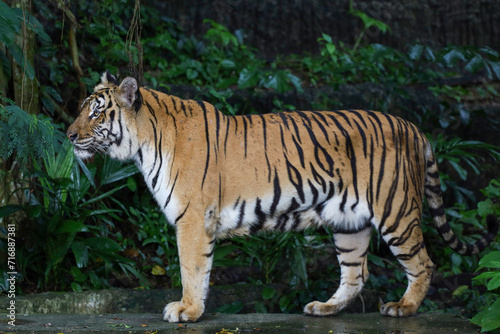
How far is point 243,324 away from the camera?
3930 mm

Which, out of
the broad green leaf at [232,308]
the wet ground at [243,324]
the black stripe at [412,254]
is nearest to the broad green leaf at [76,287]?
the wet ground at [243,324]

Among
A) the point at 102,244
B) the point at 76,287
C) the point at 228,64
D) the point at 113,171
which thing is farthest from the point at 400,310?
the point at 228,64

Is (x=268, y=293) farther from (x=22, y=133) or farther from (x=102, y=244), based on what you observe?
(x=22, y=133)

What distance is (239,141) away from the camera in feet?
14.2

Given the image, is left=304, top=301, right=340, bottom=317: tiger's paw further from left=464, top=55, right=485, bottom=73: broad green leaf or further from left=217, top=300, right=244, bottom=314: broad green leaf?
left=464, top=55, right=485, bottom=73: broad green leaf

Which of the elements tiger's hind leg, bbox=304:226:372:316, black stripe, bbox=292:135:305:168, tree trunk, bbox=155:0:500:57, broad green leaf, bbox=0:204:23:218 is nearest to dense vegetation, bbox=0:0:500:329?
broad green leaf, bbox=0:204:23:218

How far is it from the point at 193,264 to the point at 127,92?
1.24 metres

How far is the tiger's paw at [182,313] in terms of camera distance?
155 inches

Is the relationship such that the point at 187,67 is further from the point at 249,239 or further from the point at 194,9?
the point at 249,239

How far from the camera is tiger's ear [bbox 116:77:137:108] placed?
4082mm

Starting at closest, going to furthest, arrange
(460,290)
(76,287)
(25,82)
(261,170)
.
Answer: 1. (261,170)
2. (76,287)
3. (25,82)
4. (460,290)

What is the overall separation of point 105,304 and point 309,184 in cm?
193

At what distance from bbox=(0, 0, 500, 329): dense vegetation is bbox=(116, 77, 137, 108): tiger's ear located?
49 cm

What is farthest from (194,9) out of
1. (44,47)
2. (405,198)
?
(405,198)
